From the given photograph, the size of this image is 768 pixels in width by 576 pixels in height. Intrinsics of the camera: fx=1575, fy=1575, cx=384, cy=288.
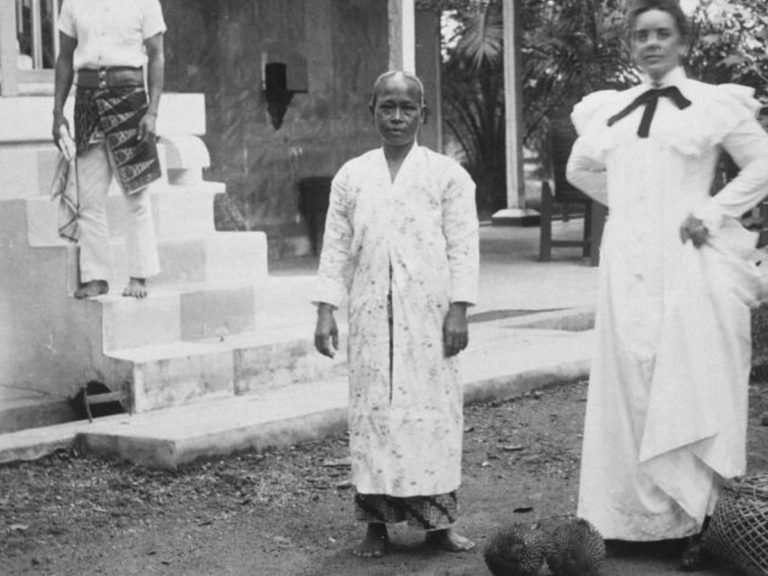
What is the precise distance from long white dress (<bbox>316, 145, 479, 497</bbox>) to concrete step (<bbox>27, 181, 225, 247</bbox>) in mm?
3230

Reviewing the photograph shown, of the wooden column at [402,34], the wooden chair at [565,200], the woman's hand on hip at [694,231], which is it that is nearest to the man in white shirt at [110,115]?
the woman's hand on hip at [694,231]

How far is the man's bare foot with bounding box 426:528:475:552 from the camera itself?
5496mm

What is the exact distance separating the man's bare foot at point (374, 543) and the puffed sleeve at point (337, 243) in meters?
0.79

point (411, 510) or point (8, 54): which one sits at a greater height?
point (8, 54)

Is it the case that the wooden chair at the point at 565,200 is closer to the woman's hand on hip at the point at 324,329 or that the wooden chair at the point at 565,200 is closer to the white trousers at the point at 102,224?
the white trousers at the point at 102,224

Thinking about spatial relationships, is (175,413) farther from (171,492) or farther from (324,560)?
(324,560)

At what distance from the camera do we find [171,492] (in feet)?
21.5

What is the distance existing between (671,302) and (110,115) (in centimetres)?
385

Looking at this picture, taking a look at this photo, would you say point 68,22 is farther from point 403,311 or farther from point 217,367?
point 403,311

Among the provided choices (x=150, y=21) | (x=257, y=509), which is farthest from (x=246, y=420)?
(x=150, y=21)

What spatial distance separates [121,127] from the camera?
8.09 metres

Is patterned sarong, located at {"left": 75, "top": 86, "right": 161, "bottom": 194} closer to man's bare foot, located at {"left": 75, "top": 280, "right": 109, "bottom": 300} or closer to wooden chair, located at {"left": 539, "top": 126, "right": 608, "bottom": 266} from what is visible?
man's bare foot, located at {"left": 75, "top": 280, "right": 109, "bottom": 300}

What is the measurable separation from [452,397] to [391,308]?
37 centimetres

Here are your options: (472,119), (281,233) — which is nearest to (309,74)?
(281,233)
